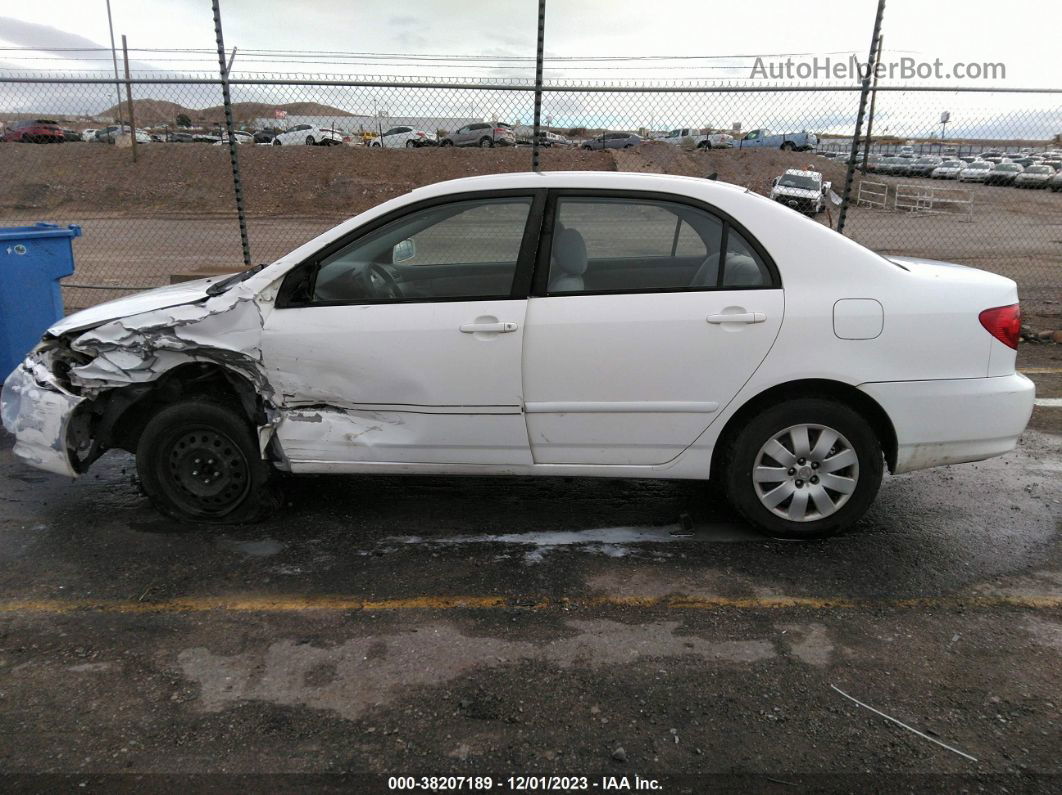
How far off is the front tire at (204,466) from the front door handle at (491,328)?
123cm

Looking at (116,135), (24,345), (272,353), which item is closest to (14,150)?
(116,135)

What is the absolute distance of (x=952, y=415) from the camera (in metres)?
3.66

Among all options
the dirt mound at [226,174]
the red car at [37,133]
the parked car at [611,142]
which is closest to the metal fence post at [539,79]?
the parked car at [611,142]

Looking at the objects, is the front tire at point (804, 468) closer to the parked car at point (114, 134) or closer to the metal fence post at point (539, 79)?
the metal fence post at point (539, 79)

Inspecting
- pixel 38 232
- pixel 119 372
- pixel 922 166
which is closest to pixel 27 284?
pixel 38 232

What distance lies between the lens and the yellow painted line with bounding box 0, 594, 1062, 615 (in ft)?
11.0

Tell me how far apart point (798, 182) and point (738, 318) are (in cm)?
2267

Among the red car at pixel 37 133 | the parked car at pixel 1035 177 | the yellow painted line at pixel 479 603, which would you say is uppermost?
the red car at pixel 37 133

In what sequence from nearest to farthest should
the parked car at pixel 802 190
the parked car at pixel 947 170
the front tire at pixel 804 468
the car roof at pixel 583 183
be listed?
the front tire at pixel 804 468 < the car roof at pixel 583 183 < the parked car at pixel 802 190 < the parked car at pixel 947 170

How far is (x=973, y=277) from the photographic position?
3779mm

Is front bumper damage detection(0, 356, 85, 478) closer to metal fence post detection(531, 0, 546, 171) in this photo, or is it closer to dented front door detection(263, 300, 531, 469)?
dented front door detection(263, 300, 531, 469)

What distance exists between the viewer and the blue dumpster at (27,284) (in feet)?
19.4

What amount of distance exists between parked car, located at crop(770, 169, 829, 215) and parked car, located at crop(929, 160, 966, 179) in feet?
42.5

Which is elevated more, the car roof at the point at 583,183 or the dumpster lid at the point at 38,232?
the car roof at the point at 583,183
